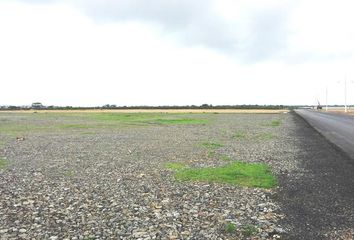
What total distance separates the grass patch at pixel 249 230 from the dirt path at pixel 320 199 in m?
0.89

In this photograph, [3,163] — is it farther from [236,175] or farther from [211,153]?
[236,175]

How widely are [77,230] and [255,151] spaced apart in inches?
797

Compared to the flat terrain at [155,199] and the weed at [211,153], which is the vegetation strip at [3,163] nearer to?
the flat terrain at [155,199]

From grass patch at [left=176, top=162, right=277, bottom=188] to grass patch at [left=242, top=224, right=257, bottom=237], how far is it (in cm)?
573

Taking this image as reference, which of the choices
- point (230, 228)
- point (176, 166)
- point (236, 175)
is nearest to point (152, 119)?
point (176, 166)

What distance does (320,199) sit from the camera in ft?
48.4

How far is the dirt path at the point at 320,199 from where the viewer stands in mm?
11328

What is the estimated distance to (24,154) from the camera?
93.4 ft

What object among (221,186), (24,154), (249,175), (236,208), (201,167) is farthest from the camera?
(24,154)

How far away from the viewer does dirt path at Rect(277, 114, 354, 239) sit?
11.3m

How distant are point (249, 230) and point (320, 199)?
471cm

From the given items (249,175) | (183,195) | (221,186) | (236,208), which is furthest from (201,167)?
(236,208)

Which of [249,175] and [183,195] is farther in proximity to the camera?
[249,175]

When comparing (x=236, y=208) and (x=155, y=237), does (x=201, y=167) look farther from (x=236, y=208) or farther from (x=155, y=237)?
(x=155, y=237)
